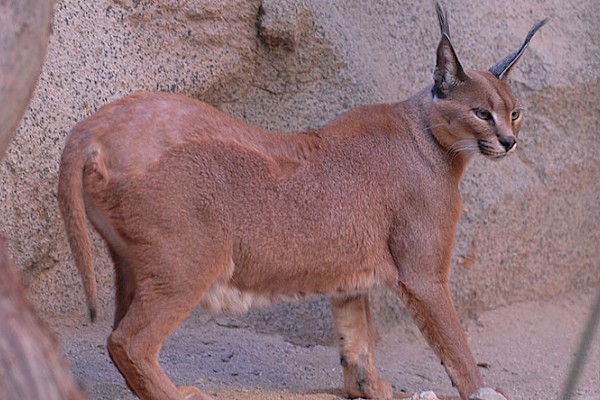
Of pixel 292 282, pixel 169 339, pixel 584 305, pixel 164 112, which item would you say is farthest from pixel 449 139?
pixel 584 305

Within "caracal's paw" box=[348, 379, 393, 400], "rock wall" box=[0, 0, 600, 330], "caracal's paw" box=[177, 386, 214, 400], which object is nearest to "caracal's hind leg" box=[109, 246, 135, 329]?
"caracal's paw" box=[177, 386, 214, 400]

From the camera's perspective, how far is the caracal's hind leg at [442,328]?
5242 mm

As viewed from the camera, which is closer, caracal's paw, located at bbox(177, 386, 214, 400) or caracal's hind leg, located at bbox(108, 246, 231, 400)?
caracal's hind leg, located at bbox(108, 246, 231, 400)

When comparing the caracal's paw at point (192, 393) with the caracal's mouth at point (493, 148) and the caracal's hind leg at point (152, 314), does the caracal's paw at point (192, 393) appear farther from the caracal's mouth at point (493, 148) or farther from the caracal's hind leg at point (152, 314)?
the caracal's mouth at point (493, 148)

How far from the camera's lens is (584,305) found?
7.50 meters

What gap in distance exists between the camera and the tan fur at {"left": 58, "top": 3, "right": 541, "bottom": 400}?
4531mm

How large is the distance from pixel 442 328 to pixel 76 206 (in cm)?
185

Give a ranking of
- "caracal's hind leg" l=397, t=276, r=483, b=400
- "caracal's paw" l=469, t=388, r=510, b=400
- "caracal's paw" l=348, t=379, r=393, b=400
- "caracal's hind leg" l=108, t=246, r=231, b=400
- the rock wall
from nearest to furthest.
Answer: "caracal's hind leg" l=108, t=246, r=231, b=400 < "caracal's paw" l=469, t=388, r=510, b=400 < "caracal's hind leg" l=397, t=276, r=483, b=400 < "caracal's paw" l=348, t=379, r=393, b=400 < the rock wall

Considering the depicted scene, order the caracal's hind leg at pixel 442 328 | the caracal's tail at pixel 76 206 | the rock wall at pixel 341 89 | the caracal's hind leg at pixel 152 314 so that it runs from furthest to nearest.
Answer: the rock wall at pixel 341 89 → the caracal's hind leg at pixel 442 328 → the caracal's hind leg at pixel 152 314 → the caracal's tail at pixel 76 206

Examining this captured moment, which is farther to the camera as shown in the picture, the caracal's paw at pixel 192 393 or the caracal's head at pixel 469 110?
the caracal's head at pixel 469 110

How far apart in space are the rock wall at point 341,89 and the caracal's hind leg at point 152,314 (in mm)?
1375

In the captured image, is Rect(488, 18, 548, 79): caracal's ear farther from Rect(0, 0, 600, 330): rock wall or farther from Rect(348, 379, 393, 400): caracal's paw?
Rect(348, 379, 393, 400): caracal's paw

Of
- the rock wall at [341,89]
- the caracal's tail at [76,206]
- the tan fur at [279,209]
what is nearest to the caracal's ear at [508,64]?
the tan fur at [279,209]

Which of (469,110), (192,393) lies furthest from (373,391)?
(469,110)
